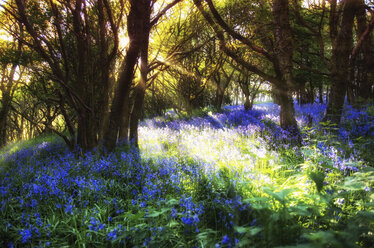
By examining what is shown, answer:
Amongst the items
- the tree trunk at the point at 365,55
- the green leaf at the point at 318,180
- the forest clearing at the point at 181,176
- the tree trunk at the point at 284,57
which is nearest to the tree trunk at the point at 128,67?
the forest clearing at the point at 181,176


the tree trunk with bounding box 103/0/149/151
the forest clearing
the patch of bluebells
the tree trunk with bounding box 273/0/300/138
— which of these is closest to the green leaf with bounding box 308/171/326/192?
the forest clearing

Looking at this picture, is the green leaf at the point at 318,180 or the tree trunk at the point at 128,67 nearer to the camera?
the green leaf at the point at 318,180

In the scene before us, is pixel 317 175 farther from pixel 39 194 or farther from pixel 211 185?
pixel 39 194

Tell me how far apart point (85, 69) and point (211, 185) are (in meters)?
4.73

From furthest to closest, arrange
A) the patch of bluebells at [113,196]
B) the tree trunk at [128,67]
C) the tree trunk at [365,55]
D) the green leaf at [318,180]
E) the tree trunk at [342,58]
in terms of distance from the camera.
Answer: the tree trunk at [365,55]
the tree trunk at [342,58]
the tree trunk at [128,67]
the patch of bluebells at [113,196]
the green leaf at [318,180]

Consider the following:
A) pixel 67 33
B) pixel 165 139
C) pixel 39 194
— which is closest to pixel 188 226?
pixel 39 194

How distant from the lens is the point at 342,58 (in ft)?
18.1

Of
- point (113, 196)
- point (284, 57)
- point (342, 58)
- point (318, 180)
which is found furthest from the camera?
point (284, 57)

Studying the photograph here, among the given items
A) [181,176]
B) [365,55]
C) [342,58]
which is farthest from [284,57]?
[365,55]

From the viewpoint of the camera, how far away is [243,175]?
3119mm

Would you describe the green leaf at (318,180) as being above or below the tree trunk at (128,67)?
below

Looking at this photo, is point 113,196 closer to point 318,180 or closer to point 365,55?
point 318,180

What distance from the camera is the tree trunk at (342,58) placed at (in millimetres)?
5448

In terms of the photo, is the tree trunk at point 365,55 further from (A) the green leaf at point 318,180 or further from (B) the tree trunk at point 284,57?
(A) the green leaf at point 318,180
